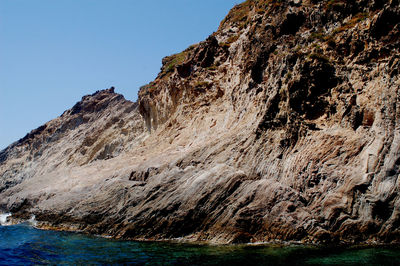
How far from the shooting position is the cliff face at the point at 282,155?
14547mm

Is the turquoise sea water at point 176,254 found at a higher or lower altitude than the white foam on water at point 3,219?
lower

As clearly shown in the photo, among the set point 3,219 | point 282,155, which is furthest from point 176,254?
point 3,219

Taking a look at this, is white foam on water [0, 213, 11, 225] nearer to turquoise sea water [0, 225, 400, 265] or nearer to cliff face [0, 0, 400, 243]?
cliff face [0, 0, 400, 243]

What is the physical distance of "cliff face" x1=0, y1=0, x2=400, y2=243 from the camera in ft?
47.7

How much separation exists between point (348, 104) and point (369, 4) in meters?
7.77

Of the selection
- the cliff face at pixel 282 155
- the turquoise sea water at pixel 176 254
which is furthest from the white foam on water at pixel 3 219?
the turquoise sea water at pixel 176 254

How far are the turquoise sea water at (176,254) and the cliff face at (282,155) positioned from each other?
144cm

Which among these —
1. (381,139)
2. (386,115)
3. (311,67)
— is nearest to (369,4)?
(311,67)

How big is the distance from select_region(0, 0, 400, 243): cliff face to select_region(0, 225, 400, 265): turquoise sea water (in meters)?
1.44

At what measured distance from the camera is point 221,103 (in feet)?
93.2

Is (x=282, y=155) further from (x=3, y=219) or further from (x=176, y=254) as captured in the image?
(x=3, y=219)

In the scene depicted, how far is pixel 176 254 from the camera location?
13609 mm

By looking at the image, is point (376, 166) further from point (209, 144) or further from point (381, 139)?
point (209, 144)

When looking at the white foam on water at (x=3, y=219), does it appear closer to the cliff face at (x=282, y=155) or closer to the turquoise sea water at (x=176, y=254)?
the cliff face at (x=282, y=155)
